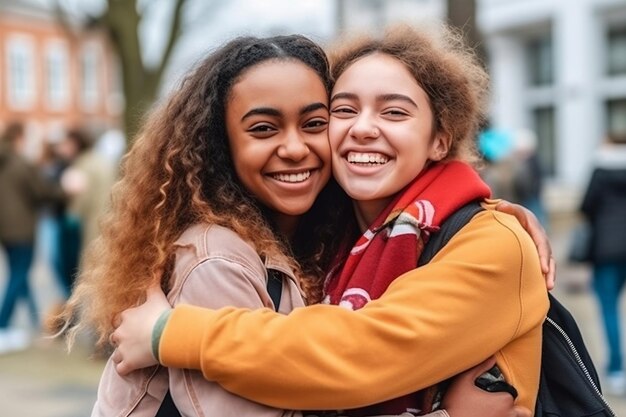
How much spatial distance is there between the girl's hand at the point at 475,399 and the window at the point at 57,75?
41958 mm

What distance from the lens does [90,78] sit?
43.8 m

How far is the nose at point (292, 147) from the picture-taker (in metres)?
2.11

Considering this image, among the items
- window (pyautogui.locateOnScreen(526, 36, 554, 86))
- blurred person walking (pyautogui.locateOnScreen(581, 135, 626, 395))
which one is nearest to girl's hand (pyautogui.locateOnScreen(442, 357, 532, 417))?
blurred person walking (pyautogui.locateOnScreen(581, 135, 626, 395))

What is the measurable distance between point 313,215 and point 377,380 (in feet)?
2.41

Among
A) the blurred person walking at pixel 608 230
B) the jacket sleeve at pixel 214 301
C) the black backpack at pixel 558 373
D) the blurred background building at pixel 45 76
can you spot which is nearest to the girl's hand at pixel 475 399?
the black backpack at pixel 558 373

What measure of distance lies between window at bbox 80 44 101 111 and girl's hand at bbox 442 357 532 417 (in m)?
42.7

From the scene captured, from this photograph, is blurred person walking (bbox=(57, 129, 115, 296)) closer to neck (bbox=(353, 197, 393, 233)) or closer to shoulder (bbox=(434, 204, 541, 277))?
neck (bbox=(353, 197, 393, 233))

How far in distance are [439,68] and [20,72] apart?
40.8m

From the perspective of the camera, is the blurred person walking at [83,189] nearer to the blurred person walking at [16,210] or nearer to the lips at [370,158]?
the blurred person walking at [16,210]

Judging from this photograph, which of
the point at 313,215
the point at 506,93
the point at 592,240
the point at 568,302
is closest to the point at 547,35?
the point at 506,93

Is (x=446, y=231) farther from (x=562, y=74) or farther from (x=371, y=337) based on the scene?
(x=562, y=74)

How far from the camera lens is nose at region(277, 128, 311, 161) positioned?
2.11 m

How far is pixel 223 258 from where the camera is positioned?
192 cm

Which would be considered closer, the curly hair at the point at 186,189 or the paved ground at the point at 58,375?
the curly hair at the point at 186,189
